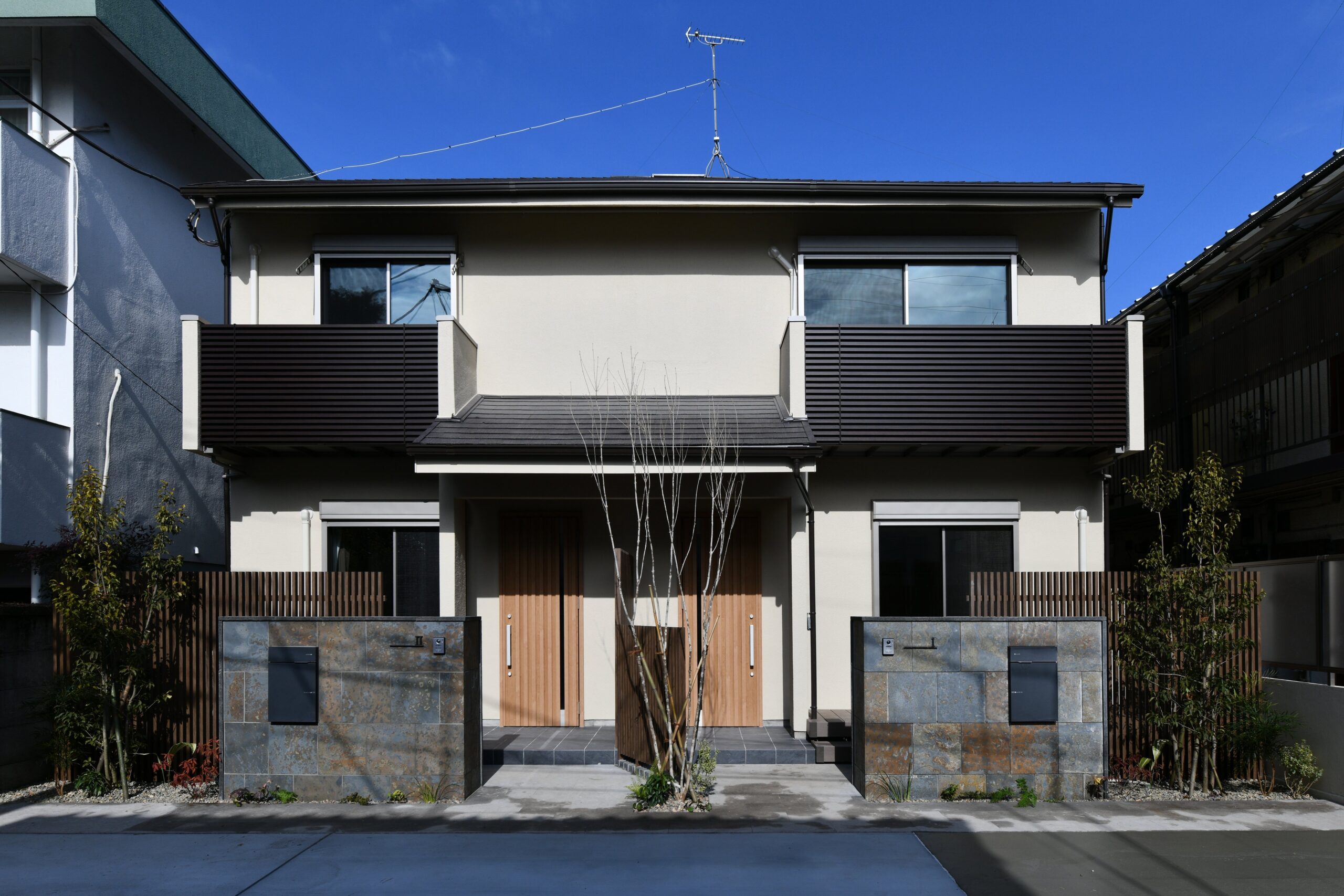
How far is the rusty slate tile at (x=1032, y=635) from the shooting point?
764 cm

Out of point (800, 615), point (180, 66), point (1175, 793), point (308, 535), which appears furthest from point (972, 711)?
point (180, 66)

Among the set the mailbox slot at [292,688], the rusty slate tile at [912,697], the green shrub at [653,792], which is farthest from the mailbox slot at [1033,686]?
the mailbox slot at [292,688]

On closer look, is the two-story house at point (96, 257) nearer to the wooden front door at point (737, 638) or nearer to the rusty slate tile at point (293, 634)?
the rusty slate tile at point (293, 634)

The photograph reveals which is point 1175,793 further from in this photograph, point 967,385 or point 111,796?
point 111,796

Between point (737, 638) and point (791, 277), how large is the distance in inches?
168

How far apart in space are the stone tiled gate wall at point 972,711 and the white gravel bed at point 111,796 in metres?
5.62

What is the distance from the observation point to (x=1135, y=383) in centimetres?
990

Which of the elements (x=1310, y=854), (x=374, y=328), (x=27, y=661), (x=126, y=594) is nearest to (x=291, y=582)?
(x=126, y=594)

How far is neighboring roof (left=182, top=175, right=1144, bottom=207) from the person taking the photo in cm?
1016

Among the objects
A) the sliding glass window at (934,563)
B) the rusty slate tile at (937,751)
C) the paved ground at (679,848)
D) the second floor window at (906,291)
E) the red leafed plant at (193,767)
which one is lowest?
the paved ground at (679,848)

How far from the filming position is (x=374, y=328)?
33.0 feet

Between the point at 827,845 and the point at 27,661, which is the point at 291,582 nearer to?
the point at 27,661

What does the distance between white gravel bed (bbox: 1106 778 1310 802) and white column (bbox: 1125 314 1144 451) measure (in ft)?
11.3

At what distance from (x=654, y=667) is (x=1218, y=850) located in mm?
4429
